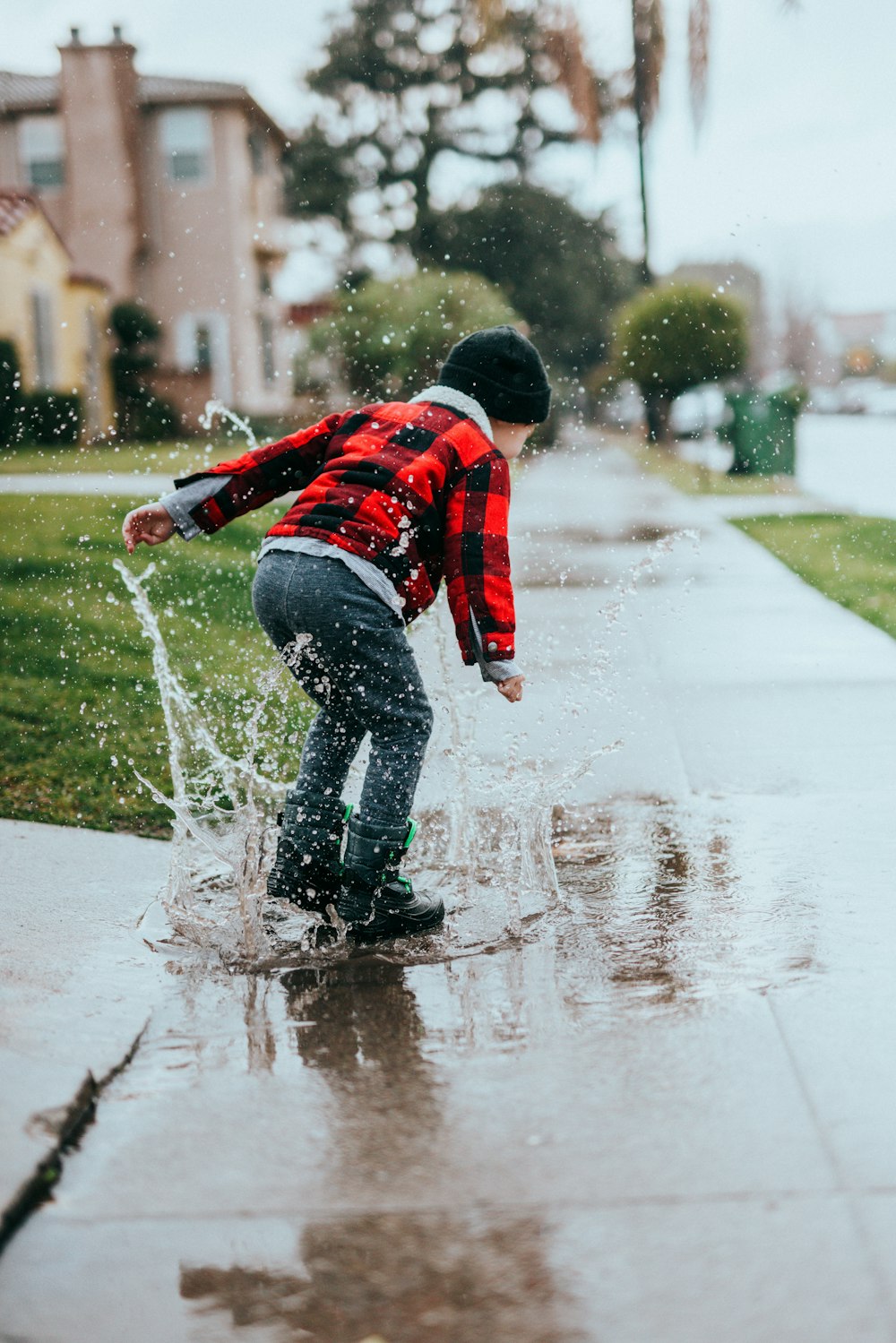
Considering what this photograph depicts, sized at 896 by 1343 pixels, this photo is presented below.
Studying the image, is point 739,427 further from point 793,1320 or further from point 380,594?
point 793,1320

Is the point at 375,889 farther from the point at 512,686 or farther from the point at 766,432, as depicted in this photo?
the point at 766,432

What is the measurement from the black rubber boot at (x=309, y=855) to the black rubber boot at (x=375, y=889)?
5cm

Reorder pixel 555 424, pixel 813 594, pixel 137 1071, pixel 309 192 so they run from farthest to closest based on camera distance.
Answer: pixel 309 192 < pixel 555 424 < pixel 813 594 < pixel 137 1071

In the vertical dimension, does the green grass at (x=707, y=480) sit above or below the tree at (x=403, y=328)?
below

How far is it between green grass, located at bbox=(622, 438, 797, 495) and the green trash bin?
6.9 inches

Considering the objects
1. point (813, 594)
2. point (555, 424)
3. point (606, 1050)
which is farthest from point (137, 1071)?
point (555, 424)

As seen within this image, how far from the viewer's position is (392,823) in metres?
3.64

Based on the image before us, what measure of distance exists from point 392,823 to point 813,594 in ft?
20.4

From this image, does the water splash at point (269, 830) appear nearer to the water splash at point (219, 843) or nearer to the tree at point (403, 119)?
the water splash at point (219, 843)

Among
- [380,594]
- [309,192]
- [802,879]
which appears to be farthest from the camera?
[309,192]

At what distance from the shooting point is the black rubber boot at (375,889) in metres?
3.63

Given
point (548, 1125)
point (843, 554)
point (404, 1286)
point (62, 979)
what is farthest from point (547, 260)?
point (404, 1286)

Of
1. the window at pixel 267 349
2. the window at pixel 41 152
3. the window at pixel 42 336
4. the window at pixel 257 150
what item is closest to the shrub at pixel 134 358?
the window at pixel 42 336

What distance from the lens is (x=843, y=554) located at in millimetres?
11680
